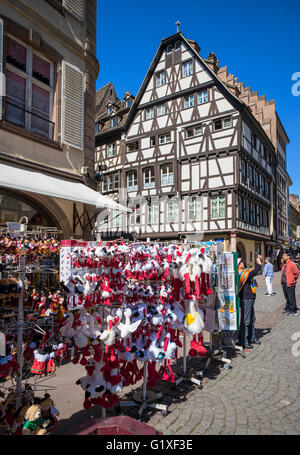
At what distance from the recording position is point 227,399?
3568mm

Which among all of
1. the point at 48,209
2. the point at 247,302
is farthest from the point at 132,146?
the point at 247,302

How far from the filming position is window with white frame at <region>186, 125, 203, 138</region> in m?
19.1

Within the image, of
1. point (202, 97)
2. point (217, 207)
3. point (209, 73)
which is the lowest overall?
point (217, 207)

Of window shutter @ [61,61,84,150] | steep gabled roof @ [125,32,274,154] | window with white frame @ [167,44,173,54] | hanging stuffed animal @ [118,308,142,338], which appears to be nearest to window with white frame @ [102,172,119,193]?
steep gabled roof @ [125,32,274,154]

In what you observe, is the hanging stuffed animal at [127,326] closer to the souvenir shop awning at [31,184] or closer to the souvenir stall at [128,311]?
the souvenir stall at [128,311]

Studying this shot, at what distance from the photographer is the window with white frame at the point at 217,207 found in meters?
18.0

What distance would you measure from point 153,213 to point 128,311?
17584 mm

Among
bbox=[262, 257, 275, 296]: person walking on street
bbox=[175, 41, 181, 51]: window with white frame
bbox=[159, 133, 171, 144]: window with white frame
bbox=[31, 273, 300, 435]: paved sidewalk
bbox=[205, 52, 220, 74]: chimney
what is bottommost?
bbox=[31, 273, 300, 435]: paved sidewalk

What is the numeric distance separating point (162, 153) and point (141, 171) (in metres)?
2.04

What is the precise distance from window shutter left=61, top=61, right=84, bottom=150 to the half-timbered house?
11066mm

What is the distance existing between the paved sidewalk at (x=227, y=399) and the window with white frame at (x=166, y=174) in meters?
15.8

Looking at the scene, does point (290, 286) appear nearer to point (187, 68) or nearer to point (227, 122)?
point (227, 122)

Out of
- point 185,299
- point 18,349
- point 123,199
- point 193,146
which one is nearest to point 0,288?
point 18,349

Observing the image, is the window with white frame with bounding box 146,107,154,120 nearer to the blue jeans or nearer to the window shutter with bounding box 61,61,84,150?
the window shutter with bounding box 61,61,84,150
